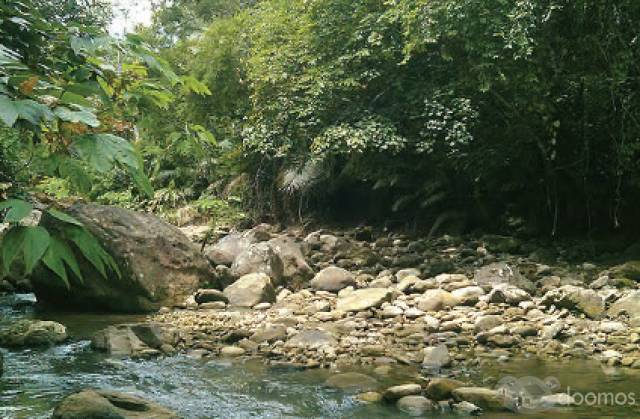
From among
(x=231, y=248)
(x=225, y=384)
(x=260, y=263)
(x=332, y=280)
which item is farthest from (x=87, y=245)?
(x=231, y=248)

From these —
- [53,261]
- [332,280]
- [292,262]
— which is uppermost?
[53,261]

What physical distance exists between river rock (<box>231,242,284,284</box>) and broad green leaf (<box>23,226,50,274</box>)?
781 cm

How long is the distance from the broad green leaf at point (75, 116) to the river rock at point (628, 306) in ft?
19.7

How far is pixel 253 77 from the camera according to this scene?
436 inches

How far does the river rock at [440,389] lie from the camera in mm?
4074

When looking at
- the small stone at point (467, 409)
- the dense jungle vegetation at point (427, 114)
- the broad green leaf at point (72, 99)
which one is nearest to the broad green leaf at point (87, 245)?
the broad green leaf at point (72, 99)

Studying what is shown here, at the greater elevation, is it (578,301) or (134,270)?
(134,270)

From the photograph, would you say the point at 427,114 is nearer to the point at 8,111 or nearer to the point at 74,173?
the point at 74,173

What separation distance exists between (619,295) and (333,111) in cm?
535

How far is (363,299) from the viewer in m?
7.17

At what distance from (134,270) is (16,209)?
279 inches

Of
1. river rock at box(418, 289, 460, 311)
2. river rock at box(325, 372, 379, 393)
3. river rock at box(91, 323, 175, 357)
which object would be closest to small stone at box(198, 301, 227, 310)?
river rock at box(91, 323, 175, 357)

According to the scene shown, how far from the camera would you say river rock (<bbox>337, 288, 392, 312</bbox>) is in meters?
7.05

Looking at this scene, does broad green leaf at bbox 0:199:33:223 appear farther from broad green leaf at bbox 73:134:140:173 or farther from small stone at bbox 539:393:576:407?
small stone at bbox 539:393:576:407
